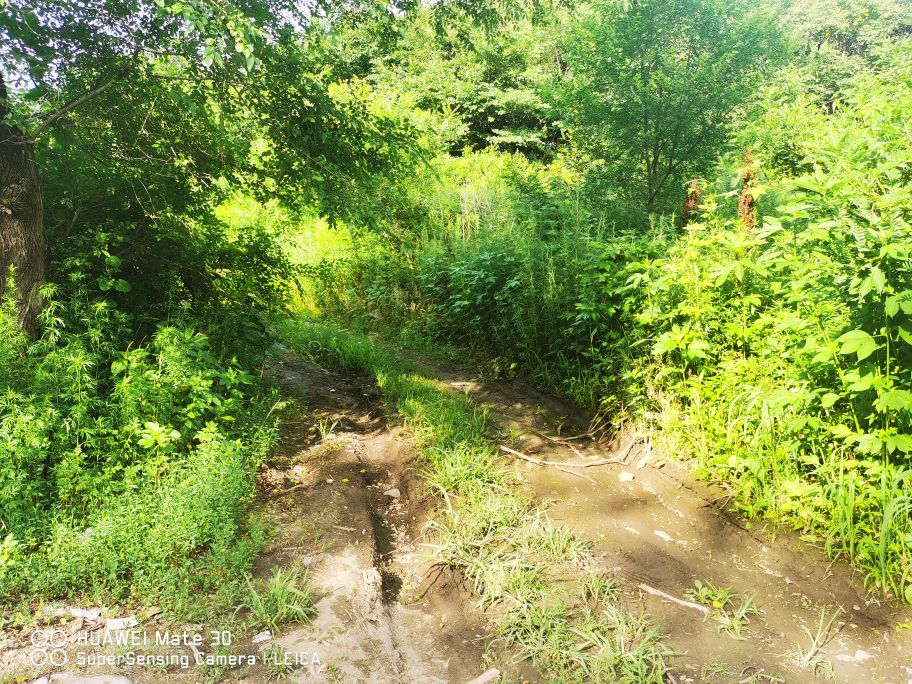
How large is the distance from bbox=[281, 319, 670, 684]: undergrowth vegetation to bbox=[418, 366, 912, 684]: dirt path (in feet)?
0.61

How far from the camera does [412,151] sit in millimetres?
4746

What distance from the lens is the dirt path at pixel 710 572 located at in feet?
8.46

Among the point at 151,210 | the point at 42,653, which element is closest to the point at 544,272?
the point at 151,210

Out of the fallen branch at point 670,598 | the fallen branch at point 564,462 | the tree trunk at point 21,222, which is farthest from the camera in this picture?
the fallen branch at point 564,462

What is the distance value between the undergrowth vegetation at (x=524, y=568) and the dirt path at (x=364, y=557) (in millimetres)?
170

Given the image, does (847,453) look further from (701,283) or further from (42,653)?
(42,653)

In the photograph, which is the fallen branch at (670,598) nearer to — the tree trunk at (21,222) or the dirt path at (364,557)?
the dirt path at (364,557)

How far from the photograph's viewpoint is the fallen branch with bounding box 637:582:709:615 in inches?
115

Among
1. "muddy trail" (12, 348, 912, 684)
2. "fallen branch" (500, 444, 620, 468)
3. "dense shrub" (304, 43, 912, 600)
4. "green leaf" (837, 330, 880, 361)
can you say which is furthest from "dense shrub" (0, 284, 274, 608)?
"green leaf" (837, 330, 880, 361)

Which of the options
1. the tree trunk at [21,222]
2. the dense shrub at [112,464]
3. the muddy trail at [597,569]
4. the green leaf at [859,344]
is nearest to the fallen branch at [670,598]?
the muddy trail at [597,569]

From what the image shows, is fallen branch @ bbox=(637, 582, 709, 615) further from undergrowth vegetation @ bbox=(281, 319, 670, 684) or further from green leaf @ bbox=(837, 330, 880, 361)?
green leaf @ bbox=(837, 330, 880, 361)

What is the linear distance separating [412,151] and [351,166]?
1.80ft

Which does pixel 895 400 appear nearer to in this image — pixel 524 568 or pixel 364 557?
pixel 524 568

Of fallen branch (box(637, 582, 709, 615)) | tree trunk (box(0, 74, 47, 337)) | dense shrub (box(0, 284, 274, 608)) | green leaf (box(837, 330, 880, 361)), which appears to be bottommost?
fallen branch (box(637, 582, 709, 615))
